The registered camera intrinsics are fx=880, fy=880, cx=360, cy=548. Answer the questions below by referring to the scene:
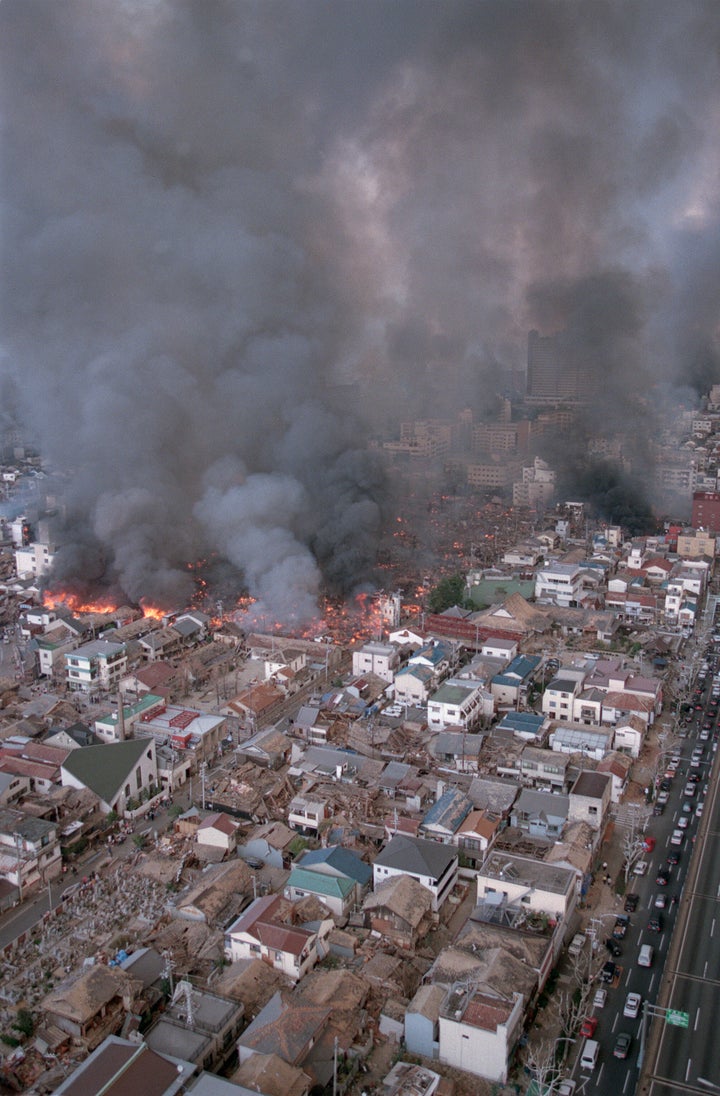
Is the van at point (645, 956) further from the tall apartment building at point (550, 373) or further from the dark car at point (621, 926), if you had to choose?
the tall apartment building at point (550, 373)

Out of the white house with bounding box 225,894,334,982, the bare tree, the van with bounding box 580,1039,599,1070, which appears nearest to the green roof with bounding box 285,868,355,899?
the white house with bounding box 225,894,334,982

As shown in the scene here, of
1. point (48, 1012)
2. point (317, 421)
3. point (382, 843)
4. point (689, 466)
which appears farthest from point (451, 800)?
point (689, 466)

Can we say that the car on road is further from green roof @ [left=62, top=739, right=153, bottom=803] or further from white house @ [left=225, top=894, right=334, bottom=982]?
green roof @ [left=62, top=739, right=153, bottom=803]

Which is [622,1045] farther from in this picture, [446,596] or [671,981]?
[446,596]

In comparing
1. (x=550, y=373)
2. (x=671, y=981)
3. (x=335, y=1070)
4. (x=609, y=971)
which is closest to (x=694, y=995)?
(x=671, y=981)

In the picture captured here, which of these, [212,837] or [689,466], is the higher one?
[689,466]

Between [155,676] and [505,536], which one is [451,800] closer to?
[155,676]
